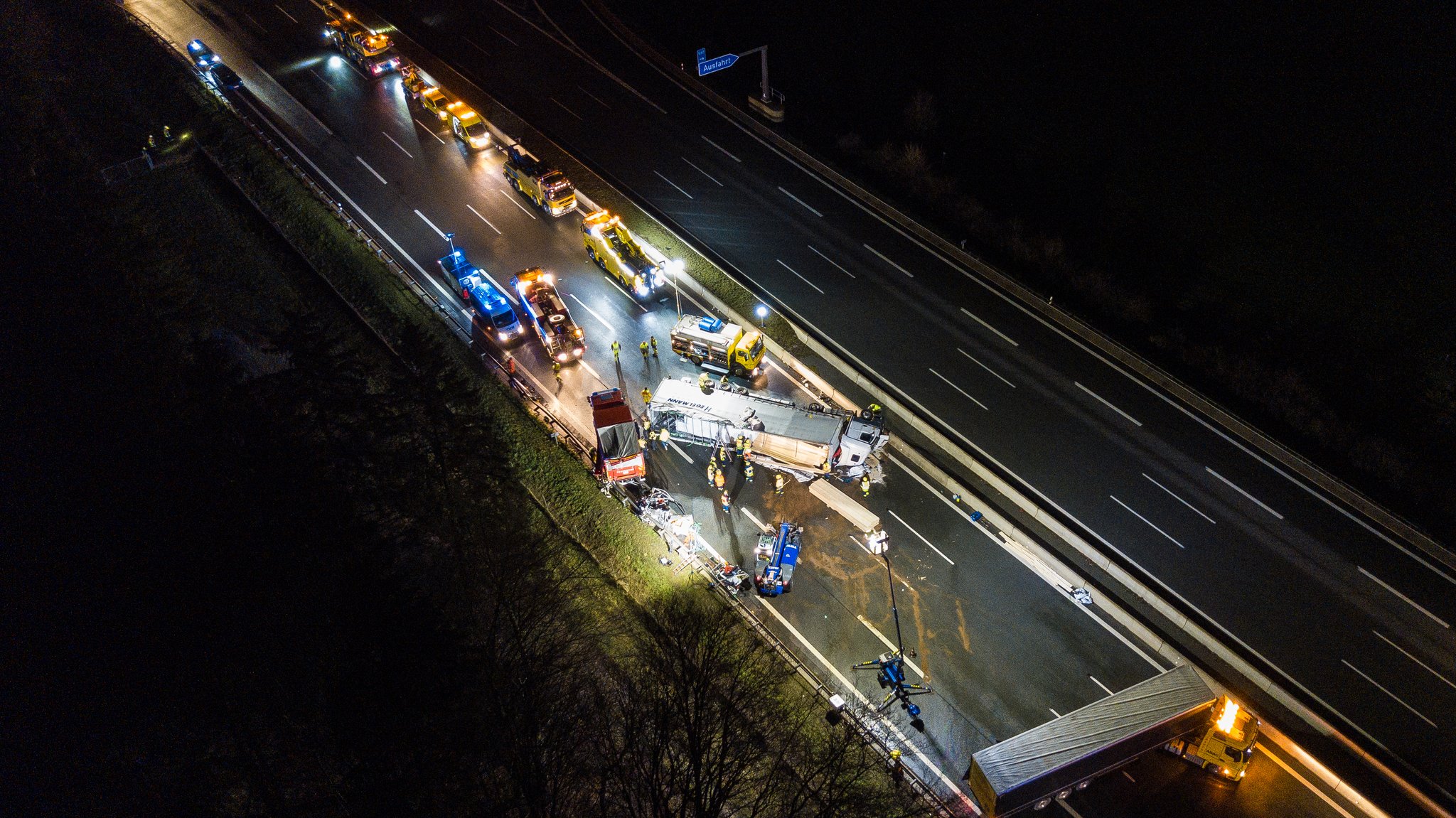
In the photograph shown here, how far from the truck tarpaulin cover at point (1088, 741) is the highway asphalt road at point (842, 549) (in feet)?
5.68

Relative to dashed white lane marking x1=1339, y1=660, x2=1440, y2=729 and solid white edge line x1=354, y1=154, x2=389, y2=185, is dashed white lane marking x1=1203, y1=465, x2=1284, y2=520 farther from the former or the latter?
solid white edge line x1=354, y1=154, x2=389, y2=185

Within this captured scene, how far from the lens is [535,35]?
178ft

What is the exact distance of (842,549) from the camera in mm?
28391

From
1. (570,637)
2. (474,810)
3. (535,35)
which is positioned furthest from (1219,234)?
(535,35)

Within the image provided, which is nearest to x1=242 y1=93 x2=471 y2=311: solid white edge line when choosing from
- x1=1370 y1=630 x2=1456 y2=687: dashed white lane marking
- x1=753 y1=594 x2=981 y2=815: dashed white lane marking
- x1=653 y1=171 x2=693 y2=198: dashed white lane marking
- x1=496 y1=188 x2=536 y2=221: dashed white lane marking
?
x1=496 y1=188 x2=536 y2=221: dashed white lane marking

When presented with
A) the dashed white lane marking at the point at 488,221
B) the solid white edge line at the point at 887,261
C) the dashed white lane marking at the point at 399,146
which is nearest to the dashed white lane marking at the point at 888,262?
the solid white edge line at the point at 887,261

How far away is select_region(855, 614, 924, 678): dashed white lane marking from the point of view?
2523 centimetres

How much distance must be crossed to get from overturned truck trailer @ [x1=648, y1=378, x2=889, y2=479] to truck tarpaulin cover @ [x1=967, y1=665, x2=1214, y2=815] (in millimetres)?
11505

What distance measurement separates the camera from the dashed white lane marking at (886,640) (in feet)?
82.8

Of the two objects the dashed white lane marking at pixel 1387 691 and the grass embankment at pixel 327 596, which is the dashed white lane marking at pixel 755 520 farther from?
the dashed white lane marking at pixel 1387 691

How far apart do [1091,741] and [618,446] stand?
1812 cm

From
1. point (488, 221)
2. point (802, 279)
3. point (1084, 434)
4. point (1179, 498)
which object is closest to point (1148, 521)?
point (1179, 498)

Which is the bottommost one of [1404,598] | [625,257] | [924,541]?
[924,541]

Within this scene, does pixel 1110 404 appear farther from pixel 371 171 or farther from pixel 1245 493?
pixel 371 171
